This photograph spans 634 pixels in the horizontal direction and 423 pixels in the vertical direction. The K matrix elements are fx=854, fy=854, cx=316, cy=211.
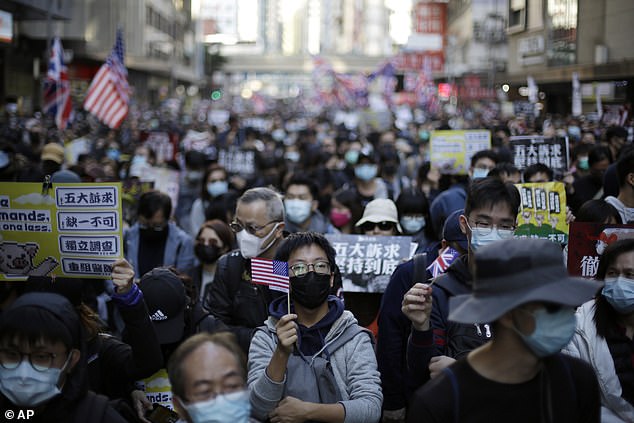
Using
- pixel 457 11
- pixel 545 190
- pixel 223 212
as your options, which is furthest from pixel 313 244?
pixel 457 11

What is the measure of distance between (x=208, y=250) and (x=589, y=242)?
3.34 m

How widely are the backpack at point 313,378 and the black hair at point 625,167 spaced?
3805mm

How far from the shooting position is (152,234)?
7.86m

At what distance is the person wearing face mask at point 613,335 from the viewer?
4.16 meters

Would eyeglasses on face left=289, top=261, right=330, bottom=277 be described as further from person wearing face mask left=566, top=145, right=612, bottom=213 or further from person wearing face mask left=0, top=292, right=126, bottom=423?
person wearing face mask left=566, top=145, right=612, bottom=213

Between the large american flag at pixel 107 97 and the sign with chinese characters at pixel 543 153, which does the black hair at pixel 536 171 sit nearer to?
the sign with chinese characters at pixel 543 153

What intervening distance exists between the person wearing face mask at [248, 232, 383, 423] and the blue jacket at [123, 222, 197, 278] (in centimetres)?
337

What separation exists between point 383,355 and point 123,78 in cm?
1355

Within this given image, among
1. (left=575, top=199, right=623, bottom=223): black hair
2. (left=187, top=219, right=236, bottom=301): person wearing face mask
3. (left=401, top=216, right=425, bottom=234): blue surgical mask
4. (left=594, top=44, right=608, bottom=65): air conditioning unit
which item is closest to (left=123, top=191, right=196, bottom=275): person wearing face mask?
(left=187, top=219, right=236, bottom=301): person wearing face mask

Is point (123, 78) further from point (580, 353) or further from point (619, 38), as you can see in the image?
point (580, 353)

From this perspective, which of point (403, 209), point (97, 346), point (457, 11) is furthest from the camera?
point (457, 11)

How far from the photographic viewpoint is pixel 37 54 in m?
39.9

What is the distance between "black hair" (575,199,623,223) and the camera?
255 inches

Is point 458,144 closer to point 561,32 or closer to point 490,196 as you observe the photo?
point 490,196
